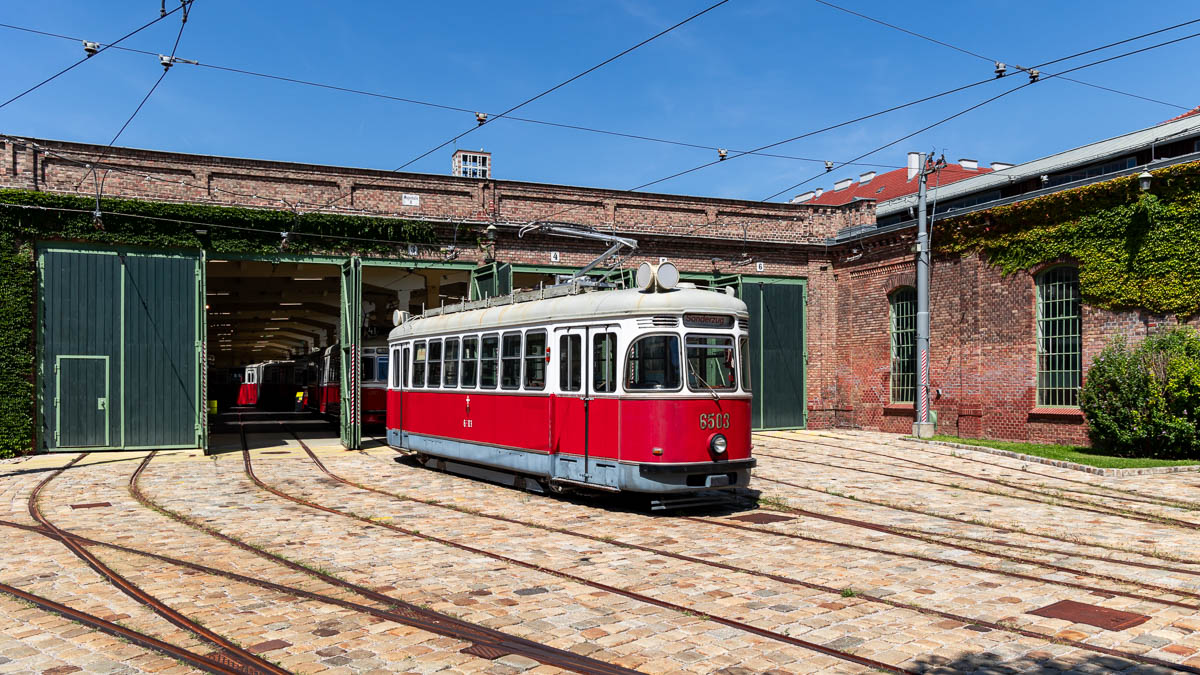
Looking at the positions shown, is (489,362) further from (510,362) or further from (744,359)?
(744,359)

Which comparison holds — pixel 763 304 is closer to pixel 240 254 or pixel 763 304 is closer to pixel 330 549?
pixel 240 254

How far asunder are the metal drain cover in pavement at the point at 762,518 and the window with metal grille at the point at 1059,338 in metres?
11.6

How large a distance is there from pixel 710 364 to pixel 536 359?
2.55m

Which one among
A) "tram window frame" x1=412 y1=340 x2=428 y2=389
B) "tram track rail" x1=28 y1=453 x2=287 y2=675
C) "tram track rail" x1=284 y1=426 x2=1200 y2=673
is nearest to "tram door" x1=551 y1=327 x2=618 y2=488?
"tram track rail" x1=284 y1=426 x2=1200 y2=673

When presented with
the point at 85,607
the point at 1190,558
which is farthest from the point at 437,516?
the point at 1190,558

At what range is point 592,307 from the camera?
11367 mm

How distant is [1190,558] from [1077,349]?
12459 millimetres

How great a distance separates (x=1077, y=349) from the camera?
19422mm

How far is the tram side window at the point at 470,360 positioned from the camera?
13.9 m

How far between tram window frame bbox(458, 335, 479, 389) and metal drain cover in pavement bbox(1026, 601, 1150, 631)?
9124mm

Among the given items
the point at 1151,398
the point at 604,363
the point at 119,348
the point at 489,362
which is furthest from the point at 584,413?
the point at 119,348

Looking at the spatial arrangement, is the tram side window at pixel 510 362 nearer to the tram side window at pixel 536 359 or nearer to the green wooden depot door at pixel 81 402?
the tram side window at pixel 536 359

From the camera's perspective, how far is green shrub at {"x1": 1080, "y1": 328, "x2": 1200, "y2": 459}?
16.3 meters

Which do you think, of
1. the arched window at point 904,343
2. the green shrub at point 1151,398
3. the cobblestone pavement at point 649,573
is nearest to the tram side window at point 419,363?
the cobblestone pavement at point 649,573
